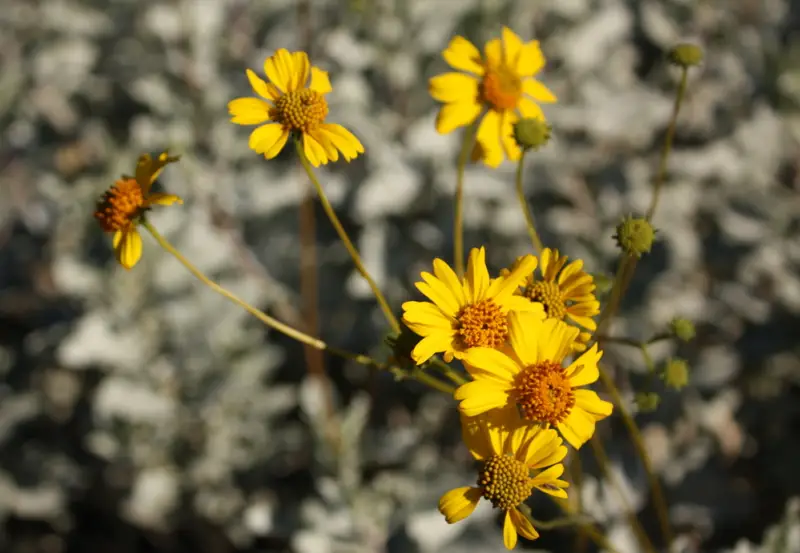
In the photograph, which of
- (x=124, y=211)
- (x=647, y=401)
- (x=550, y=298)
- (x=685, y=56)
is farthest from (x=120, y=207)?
(x=685, y=56)

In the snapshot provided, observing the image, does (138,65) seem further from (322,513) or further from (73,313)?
(322,513)

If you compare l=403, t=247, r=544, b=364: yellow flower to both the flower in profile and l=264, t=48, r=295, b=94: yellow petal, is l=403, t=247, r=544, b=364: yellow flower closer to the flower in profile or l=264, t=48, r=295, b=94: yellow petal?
the flower in profile

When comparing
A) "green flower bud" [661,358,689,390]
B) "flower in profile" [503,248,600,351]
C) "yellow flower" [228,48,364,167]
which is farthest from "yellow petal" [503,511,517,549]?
"yellow flower" [228,48,364,167]

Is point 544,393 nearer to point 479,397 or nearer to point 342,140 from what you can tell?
point 479,397

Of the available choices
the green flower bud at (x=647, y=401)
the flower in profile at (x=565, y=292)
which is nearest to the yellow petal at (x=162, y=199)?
the flower in profile at (x=565, y=292)

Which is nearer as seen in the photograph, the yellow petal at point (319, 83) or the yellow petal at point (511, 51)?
the yellow petal at point (319, 83)

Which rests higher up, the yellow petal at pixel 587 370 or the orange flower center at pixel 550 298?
the orange flower center at pixel 550 298

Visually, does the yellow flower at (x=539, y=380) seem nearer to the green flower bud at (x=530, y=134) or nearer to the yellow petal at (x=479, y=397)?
the yellow petal at (x=479, y=397)
